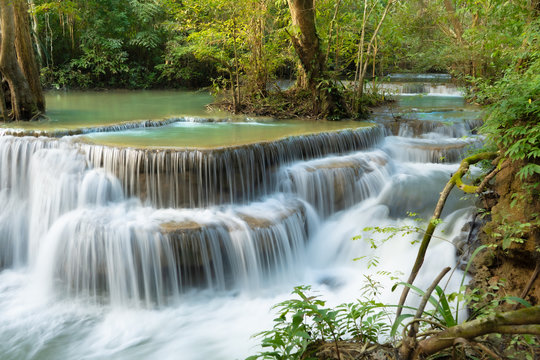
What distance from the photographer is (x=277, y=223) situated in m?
6.39

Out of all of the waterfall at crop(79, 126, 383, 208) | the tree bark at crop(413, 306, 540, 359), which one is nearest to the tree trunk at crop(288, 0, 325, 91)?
the waterfall at crop(79, 126, 383, 208)

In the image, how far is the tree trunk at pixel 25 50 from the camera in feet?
30.8

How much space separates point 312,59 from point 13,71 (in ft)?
21.3

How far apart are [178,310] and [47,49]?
57.9 ft

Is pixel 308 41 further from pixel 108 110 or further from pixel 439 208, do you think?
pixel 439 208

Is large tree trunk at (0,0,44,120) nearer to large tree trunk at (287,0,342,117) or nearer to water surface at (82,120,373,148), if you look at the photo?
water surface at (82,120,373,148)

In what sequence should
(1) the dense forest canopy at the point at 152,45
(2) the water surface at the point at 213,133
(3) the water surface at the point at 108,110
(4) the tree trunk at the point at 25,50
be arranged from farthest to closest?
1. (1) the dense forest canopy at the point at 152,45
2. (4) the tree trunk at the point at 25,50
3. (3) the water surface at the point at 108,110
4. (2) the water surface at the point at 213,133

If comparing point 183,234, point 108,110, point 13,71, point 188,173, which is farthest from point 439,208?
point 108,110

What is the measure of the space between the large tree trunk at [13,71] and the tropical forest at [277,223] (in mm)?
35

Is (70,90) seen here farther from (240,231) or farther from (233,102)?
(240,231)

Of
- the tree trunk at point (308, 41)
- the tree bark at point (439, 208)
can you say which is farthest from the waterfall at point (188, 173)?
the tree trunk at point (308, 41)

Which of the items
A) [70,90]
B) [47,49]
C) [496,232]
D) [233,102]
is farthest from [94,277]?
[47,49]

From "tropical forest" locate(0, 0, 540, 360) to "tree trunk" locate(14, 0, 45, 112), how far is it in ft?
0.11

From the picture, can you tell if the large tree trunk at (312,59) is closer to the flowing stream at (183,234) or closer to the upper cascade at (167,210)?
the flowing stream at (183,234)
